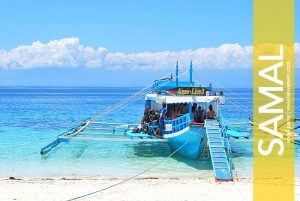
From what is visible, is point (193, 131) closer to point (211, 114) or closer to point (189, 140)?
point (189, 140)

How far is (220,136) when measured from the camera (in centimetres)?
1464

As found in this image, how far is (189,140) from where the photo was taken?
15766 millimetres

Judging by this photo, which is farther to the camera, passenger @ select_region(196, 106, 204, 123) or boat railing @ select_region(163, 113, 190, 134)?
passenger @ select_region(196, 106, 204, 123)

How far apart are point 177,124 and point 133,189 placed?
206 inches

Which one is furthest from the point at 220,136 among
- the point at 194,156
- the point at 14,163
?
the point at 14,163

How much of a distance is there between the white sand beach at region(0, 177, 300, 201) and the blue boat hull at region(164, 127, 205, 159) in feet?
9.30

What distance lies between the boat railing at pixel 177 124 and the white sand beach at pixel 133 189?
3.35 meters

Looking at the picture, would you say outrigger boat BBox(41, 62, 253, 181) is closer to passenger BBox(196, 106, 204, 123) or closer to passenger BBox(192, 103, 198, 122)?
passenger BBox(192, 103, 198, 122)

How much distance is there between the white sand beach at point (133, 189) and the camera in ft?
34.4

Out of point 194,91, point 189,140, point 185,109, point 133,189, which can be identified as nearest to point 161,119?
point 185,109

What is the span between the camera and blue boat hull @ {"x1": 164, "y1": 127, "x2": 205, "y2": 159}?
49.7ft

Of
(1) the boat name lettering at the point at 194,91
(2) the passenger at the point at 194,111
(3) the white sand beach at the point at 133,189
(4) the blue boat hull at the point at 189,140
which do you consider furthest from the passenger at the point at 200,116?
(3) the white sand beach at the point at 133,189

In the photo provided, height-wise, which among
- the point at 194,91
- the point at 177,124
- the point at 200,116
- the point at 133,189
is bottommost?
the point at 133,189

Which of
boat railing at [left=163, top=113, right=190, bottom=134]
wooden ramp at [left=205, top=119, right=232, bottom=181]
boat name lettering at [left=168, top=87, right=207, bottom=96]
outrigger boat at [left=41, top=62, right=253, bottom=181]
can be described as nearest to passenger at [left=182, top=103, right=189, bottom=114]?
outrigger boat at [left=41, top=62, right=253, bottom=181]
